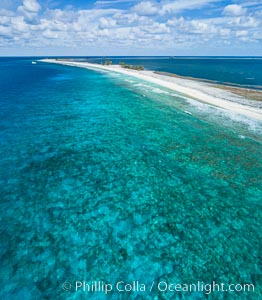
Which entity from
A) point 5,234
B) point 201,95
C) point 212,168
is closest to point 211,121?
point 212,168

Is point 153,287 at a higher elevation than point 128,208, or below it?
below

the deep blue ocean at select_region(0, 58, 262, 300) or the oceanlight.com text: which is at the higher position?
the deep blue ocean at select_region(0, 58, 262, 300)

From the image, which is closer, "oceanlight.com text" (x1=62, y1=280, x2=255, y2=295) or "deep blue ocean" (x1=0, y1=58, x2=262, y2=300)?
"oceanlight.com text" (x1=62, y1=280, x2=255, y2=295)

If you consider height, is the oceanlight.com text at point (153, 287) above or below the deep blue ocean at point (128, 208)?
below

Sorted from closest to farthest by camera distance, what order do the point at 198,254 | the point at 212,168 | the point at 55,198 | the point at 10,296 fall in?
1. the point at 10,296
2. the point at 198,254
3. the point at 55,198
4. the point at 212,168

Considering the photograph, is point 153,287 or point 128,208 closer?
point 153,287

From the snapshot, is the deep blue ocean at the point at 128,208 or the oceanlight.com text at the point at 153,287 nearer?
the oceanlight.com text at the point at 153,287

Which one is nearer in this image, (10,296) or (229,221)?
(10,296)

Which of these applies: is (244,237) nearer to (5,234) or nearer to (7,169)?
(5,234)
